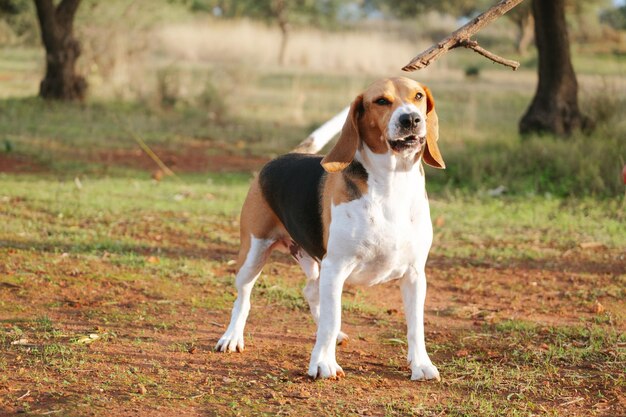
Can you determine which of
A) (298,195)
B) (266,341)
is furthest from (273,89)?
(298,195)

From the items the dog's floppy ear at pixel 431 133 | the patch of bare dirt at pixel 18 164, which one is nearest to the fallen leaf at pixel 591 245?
the dog's floppy ear at pixel 431 133

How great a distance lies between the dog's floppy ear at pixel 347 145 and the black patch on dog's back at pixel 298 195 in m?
0.41

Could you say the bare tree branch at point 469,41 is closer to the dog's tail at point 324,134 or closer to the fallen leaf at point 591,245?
the dog's tail at point 324,134

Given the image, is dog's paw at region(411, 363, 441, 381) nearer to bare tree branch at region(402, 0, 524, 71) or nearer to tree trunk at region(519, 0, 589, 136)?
bare tree branch at region(402, 0, 524, 71)

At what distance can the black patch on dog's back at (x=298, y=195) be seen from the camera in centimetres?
517

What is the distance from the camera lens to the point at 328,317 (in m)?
4.94

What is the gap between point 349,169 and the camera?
490 centimetres

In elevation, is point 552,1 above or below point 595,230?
above

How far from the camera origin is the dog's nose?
14.8 ft

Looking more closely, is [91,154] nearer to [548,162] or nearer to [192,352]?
[548,162]

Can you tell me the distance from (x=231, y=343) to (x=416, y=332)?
118 centimetres

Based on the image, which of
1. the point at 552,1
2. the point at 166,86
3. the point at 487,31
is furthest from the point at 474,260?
the point at 487,31

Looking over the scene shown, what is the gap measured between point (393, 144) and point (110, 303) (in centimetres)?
287

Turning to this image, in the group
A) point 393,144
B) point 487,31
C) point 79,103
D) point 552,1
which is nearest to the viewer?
point 393,144
